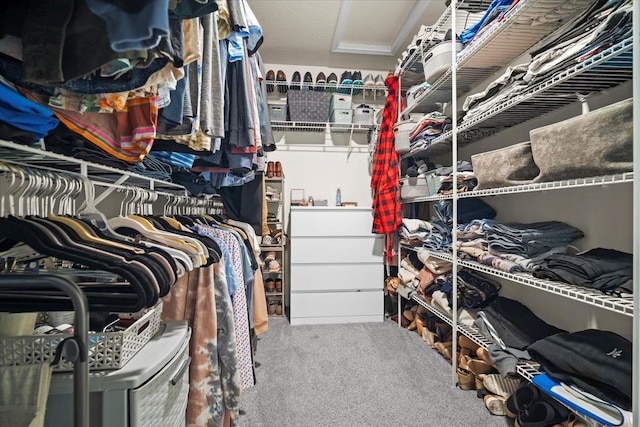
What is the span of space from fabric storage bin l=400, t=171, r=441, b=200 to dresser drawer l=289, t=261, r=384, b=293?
72 cm

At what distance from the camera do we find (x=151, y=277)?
0.65 metres

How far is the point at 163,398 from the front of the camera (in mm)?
744

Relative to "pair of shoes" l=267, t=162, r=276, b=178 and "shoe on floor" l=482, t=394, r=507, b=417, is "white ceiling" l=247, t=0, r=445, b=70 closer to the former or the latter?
"pair of shoes" l=267, t=162, r=276, b=178

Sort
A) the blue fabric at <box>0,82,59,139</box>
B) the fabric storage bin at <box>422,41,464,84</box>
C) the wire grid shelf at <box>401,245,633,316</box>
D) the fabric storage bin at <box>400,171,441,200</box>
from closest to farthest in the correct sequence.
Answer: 1. the blue fabric at <box>0,82,59,139</box>
2. the wire grid shelf at <box>401,245,633,316</box>
3. the fabric storage bin at <box>422,41,464,84</box>
4. the fabric storage bin at <box>400,171,441,200</box>

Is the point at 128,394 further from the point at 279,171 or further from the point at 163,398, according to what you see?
the point at 279,171

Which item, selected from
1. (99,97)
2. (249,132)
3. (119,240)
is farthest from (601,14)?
(119,240)

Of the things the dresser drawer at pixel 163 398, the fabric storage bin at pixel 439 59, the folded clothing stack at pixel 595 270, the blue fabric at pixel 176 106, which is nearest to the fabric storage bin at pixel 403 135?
the fabric storage bin at pixel 439 59

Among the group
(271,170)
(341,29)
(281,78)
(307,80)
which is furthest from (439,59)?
(271,170)

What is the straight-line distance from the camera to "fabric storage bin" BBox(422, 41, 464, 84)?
6.22 ft

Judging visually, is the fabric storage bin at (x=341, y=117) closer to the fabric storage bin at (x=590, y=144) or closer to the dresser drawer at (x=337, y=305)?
the dresser drawer at (x=337, y=305)

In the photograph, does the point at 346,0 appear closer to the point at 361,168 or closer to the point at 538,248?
the point at 361,168

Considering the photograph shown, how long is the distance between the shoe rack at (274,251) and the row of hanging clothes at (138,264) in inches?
52.8

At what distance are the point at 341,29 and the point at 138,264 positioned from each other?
2.61m

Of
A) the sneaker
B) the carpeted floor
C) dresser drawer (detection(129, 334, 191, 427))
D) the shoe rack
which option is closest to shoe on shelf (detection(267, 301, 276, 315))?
the shoe rack
